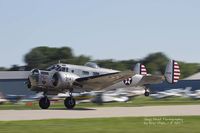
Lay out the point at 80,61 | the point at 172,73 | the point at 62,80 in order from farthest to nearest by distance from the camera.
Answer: the point at 80,61 → the point at 172,73 → the point at 62,80

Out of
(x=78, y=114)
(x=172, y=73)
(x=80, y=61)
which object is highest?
(x=80, y=61)

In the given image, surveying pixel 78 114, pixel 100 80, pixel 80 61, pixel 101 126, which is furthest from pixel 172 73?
pixel 80 61

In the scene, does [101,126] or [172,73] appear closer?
[101,126]

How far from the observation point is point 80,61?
5236 inches

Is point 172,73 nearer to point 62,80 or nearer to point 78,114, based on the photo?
point 62,80

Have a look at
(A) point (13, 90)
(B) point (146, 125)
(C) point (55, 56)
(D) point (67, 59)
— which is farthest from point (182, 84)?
(B) point (146, 125)

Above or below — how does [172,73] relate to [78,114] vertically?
above

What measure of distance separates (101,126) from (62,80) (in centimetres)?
1467

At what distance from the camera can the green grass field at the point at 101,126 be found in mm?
19578

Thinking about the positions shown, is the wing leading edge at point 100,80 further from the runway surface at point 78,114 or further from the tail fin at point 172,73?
the tail fin at point 172,73

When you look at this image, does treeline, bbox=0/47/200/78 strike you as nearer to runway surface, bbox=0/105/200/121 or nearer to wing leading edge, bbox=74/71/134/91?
wing leading edge, bbox=74/71/134/91

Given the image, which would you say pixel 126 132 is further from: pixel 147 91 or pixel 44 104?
pixel 147 91

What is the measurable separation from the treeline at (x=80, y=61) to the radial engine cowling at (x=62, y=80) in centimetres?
9527

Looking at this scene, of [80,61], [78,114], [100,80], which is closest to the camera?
[78,114]
